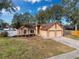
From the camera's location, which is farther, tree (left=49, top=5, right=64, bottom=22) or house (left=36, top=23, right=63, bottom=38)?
tree (left=49, top=5, right=64, bottom=22)

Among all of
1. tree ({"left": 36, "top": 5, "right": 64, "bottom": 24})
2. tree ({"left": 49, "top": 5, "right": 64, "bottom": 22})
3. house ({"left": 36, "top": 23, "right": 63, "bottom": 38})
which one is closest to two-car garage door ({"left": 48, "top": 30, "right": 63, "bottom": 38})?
house ({"left": 36, "top": 23, "right": 63, "bottom": 38})

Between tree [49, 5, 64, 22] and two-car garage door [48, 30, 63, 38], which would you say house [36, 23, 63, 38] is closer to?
two-car garage door [48, 30, 63, 38]

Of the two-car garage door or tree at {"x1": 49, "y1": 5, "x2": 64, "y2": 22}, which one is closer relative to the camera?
the two-car garage door

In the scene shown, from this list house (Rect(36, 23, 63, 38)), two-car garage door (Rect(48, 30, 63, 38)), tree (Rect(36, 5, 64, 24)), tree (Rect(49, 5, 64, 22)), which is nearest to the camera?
house (Rect(36, 23, 63, 38))

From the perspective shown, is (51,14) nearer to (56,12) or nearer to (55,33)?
(56,12)

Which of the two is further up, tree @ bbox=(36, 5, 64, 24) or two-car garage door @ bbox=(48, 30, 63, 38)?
tree @ bbox=(36, 5, 64, 24)

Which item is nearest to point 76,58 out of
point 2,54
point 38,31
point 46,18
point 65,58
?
point 65,58

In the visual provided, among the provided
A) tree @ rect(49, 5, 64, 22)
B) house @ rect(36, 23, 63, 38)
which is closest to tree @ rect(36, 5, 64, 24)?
tree @ rect(49, 5, 64, 22)

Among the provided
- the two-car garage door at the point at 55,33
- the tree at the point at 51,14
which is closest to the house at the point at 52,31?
the two-car garage door at the point at 55,33

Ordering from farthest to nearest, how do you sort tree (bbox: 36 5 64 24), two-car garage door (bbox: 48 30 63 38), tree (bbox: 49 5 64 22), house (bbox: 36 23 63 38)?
tree (bbox: 36 5 64 24) < tree (bbox: 49 5 64 22) < two-car garage door (bbox: 48 30 63 38) < house (bbox: 36 23 63 38)

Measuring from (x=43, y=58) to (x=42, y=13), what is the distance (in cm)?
5969

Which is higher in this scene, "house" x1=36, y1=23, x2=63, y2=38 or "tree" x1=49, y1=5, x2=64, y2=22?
"tree" x1=49, y1=5, x2=64, y2=22

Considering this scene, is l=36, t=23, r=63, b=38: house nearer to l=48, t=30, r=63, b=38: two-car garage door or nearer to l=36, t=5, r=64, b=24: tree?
l=48, t=30, r=63, b=38: two-car garage door

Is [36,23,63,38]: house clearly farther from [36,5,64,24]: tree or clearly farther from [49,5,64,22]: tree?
[49,5,64,22]: tree
